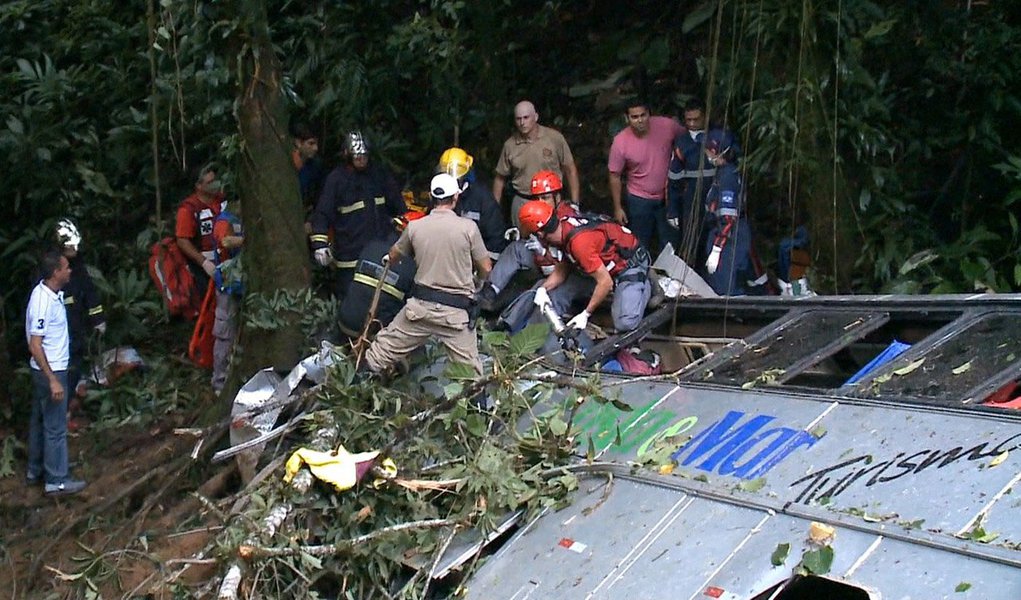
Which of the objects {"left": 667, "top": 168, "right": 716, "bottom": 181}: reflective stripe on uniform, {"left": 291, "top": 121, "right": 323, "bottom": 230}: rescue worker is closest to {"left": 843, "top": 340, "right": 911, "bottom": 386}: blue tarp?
{"left": 667, "top": 168, "right": 716, "bottom": 181}: reflective stripe on uniform

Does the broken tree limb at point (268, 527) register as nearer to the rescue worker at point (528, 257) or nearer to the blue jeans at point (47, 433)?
the rescue worker at point (528, 257)

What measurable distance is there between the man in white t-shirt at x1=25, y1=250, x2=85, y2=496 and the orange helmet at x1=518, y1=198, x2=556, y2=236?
3.65 meters

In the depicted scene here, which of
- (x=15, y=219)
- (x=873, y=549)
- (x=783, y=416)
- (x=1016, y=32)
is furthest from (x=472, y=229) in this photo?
(x=15, y=219)

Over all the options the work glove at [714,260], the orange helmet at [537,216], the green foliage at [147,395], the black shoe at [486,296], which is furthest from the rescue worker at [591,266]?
the green foliage at [147,395]

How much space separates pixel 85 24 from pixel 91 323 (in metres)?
5.77

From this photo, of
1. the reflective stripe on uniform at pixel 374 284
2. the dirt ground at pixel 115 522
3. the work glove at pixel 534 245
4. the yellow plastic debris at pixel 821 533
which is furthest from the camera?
the work glove at pixel 534 245

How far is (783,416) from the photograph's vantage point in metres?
5.91

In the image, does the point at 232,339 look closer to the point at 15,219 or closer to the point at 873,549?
the point at 15,219

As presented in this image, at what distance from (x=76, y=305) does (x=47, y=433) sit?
1035 mm

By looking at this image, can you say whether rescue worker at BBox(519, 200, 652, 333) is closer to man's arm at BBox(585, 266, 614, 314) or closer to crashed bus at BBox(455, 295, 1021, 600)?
man's arm at BBox(585, 266, 614, 314)

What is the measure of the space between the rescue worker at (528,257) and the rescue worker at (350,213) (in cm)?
122

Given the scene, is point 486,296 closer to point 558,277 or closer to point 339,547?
point 558,277

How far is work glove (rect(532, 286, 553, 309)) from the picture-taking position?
28.6ft

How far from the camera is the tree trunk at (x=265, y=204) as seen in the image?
9.44 m
